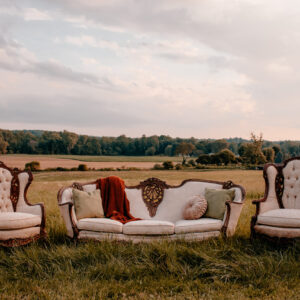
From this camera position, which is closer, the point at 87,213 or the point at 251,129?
the point at 87,213

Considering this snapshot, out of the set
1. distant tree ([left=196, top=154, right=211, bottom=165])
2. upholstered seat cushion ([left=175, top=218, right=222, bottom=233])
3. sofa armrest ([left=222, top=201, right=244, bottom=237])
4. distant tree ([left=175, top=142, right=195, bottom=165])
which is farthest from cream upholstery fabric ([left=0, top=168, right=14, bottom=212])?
distant tree ([left=196, top=154, right=211, bottom=165])

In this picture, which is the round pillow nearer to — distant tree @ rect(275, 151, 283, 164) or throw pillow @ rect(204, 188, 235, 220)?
throw pillow @ rect(204, 188, 235, 220)

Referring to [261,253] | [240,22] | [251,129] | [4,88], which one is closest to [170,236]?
[261,253]

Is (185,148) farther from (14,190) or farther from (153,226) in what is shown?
(153,226)

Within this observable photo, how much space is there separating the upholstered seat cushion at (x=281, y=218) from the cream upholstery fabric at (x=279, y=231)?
0.04m

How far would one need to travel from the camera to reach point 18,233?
4215 millimetres

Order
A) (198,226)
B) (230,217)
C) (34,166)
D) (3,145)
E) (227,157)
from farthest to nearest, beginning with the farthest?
(227,157), (34,166), (3,145), (230,217), (198,226)

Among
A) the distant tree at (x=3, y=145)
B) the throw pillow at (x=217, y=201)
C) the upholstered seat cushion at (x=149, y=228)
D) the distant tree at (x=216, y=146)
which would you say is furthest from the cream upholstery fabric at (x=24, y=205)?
the distant tree at (x=216, y=146)

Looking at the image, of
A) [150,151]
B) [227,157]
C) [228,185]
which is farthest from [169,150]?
[228,185]

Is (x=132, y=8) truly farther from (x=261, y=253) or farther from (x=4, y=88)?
(x=261, y=253)

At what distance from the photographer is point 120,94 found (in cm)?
914

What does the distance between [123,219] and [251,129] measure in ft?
77.3

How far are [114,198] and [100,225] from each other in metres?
0.76

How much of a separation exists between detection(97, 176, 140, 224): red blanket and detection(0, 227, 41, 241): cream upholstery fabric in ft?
3.47
